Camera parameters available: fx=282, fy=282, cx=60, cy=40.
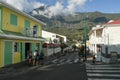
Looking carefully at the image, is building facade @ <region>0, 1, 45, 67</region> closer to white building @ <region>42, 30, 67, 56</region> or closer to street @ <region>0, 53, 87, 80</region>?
street @ <region>0, 53, 87, 80</region>

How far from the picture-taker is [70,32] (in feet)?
453

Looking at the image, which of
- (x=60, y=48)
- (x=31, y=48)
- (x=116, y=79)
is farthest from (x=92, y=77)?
(x=60, y=48)

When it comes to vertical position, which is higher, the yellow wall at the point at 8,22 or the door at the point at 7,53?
the yellow wall at the point at 8,22

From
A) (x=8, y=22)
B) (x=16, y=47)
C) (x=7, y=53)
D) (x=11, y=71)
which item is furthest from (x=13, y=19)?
(x=11, y=71)

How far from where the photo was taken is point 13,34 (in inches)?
1113

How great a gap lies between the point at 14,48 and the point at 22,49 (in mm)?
2892

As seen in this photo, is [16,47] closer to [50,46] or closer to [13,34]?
[13,34]

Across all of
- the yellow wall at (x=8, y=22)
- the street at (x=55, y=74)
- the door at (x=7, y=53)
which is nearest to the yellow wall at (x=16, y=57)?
the door at (x=7, y=53)

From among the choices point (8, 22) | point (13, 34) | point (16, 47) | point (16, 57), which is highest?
point (8, 22)

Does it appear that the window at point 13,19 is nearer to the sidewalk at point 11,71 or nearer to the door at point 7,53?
the door at point 7,53

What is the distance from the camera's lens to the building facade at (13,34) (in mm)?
26000

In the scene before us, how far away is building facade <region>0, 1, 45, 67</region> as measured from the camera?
85.3ft

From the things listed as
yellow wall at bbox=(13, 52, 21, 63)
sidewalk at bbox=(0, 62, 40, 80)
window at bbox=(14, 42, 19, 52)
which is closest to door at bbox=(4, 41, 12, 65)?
yellow wall at bbox=(13, 52, 21, 63)

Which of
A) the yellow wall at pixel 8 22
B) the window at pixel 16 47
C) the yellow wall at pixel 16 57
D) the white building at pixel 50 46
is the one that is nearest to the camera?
the yellow wall at pixel 8 22
